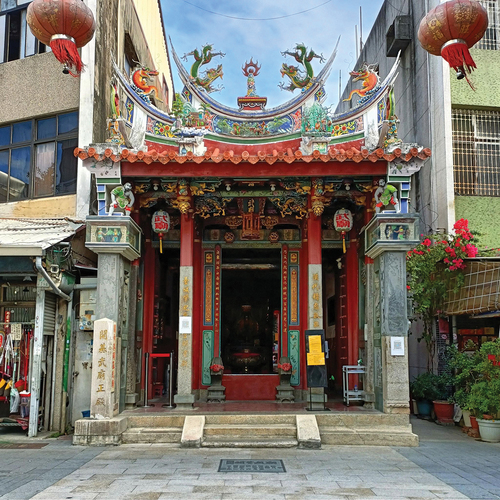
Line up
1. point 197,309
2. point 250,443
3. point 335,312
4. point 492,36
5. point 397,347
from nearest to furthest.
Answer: point 250,443 < point 397,347 < point 197,309 < point 492,36 < point 335,312

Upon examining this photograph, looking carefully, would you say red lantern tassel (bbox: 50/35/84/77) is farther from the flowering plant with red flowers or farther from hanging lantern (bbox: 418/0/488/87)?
the flowering plant with red flowers

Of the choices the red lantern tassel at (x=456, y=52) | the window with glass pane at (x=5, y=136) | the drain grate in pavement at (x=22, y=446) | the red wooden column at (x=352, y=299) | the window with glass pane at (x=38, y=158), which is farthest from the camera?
the window with glass pane at (x=5, y=136)

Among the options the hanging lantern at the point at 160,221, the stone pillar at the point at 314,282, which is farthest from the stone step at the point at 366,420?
the hanging lantern at the point at 160,221

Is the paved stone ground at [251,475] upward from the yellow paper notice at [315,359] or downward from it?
downward

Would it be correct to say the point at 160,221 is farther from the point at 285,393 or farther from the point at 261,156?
the point at 285,393

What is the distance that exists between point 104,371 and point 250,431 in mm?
2668

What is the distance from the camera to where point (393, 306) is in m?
10.2

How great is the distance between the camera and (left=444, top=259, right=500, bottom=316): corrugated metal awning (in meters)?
11.4

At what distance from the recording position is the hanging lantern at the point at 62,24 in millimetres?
8250

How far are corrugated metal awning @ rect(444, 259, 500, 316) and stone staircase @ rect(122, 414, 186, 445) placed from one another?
20.2ft

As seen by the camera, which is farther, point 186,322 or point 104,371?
point 186,322

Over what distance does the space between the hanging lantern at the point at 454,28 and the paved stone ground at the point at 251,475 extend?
5553 millimetres

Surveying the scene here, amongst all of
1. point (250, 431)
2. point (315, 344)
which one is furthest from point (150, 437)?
point (315, 344)

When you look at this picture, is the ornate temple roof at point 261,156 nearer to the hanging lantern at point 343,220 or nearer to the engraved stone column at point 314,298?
the hanging lantern at point 343,220
